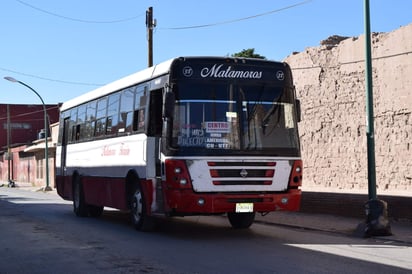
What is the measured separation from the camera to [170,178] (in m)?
10.7

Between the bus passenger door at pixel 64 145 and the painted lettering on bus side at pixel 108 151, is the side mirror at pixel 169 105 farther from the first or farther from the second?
the bus passenger door at pixel 64 145

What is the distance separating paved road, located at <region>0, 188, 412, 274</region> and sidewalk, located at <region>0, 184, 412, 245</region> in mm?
430

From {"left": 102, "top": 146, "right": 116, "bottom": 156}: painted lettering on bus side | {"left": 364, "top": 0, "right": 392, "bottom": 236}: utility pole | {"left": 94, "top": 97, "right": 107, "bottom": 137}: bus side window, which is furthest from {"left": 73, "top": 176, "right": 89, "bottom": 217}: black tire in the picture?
{"left": 364, "top": 0, "right": 392, "bottom": 236}: utility pole

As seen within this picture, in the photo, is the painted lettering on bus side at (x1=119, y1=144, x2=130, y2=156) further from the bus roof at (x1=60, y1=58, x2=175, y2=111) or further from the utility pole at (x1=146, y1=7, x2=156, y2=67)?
the utility pole at (x1=146, y1=7, x2=156, y2=67)

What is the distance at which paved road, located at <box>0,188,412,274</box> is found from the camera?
8234mm

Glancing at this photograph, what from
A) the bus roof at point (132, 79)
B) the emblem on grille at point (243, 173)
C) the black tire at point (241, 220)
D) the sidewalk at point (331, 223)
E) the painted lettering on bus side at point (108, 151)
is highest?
the bus roof at point (132, 79)

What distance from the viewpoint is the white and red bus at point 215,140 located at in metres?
10.6

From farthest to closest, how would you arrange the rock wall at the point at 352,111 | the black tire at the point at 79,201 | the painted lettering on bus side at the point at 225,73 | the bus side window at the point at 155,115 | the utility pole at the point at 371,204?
the black tire at the point at 79,201
the rock wall at the point at 352,111
the bus side window at the point at 155,115
the utility pole at the point at 371,204
the painted lettering on bus side at the point at 225,73

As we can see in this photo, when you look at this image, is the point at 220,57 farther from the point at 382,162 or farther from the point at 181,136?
the point at 382,162

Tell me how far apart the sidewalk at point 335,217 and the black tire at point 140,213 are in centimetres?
343

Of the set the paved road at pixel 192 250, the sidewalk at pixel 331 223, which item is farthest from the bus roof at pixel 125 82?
the sidewalk at pixel 331 223

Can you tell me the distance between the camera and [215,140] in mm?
10750

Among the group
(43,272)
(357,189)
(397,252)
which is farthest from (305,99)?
(43,272)

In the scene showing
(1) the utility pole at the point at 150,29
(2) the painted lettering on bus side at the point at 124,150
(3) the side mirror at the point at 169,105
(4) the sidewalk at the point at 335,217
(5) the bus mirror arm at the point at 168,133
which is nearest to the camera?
(3) the side mirror at the point at 169,105
